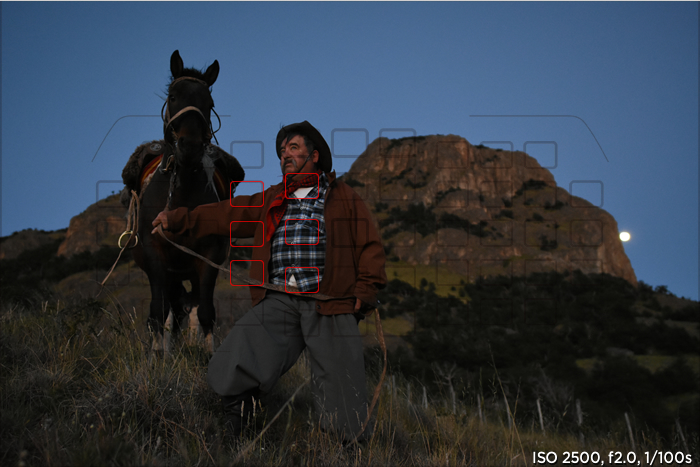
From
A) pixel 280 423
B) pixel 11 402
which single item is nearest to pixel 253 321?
pixel 280 423

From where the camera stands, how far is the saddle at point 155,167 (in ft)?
15.5

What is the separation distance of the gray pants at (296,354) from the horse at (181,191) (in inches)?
49.2

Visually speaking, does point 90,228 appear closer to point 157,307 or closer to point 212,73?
point 157,307

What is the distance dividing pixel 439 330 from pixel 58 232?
3133 cm

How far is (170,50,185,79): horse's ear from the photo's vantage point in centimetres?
409

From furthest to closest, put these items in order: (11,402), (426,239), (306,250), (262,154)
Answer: (426,239) < (262,154) < (306,250) < (11,402)

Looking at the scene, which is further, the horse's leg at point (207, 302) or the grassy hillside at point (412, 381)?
the horse's leg at point (207, 302)

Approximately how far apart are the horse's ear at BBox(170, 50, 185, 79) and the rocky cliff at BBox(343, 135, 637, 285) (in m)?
25.7

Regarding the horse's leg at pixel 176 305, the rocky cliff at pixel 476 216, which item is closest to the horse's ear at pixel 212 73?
the horse's leg at pixel 176 305

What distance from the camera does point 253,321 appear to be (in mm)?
2975

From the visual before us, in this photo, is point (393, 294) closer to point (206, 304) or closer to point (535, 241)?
point (535, 241)

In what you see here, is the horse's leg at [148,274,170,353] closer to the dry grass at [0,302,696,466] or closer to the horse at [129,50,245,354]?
the horse at [129,50,245,354]

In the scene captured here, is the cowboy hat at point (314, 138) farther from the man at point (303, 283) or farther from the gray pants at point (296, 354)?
the gray pants at point (296, 354)

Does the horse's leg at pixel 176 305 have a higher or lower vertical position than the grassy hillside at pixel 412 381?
higher
